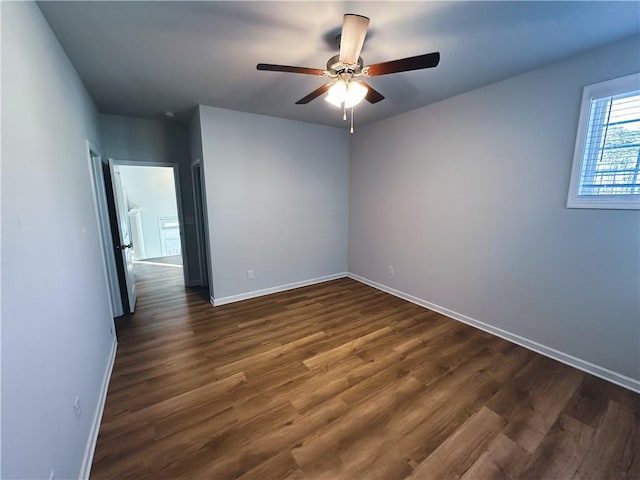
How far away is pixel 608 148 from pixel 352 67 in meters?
2.10

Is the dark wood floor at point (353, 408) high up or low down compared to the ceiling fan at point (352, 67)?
down

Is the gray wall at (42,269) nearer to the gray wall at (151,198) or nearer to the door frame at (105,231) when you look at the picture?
the door frame at (105,231)

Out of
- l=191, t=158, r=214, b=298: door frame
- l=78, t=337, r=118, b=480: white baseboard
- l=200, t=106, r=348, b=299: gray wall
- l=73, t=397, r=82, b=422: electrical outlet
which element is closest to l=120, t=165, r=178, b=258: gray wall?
l=191, t=158, r=214, b=298: door frame

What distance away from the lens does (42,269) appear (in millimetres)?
1219

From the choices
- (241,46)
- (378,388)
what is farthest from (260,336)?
(241,46)

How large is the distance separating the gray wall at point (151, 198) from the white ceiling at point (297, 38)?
5.53 meters

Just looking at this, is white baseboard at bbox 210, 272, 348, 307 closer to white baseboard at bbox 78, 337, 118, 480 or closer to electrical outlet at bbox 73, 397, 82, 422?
white baseboard at bbox 78, 337, 118, 480

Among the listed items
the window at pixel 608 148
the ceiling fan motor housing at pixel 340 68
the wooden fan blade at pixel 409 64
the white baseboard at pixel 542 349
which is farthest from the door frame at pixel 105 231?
the window at pixel 608 148

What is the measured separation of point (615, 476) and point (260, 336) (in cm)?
266

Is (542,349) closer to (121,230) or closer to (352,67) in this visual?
(352,67)

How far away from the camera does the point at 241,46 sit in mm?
1908

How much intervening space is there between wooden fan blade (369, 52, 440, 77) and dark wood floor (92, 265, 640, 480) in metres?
2.27

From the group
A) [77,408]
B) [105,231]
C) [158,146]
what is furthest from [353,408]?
[158,146]

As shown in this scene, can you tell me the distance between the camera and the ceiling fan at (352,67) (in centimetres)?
142
